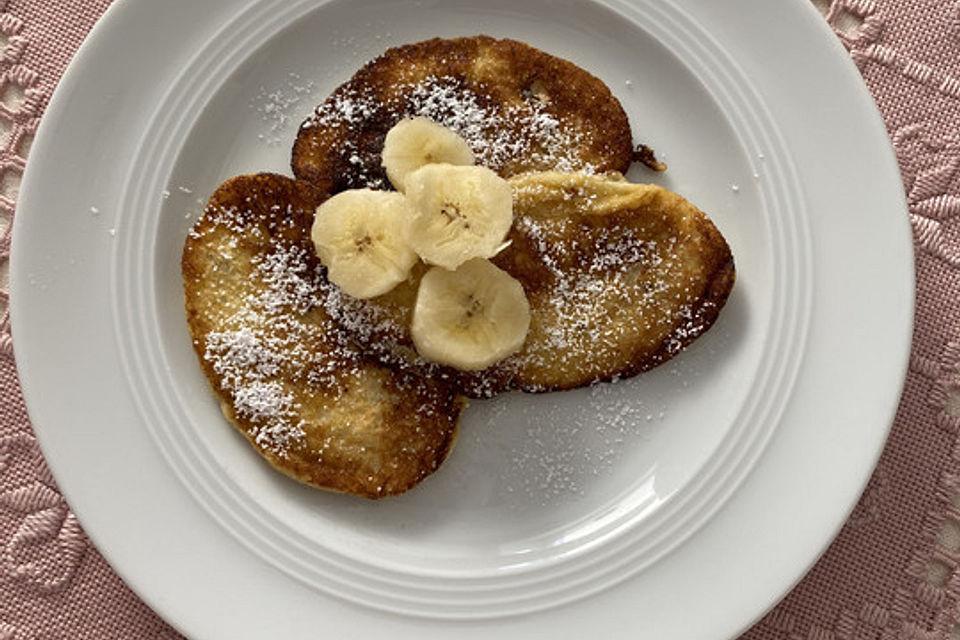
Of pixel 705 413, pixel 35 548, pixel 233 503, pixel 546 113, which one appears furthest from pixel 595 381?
pixel 35 548

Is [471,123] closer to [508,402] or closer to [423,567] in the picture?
[508,402]

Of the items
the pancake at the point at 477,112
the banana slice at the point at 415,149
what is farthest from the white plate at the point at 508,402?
the banana slice at the point at 415,149

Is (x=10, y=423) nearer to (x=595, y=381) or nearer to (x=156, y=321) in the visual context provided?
(x=156, y=321)

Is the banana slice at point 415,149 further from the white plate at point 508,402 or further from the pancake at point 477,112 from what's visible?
the white plate at point 508,402

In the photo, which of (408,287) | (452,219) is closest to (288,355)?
(408,287)

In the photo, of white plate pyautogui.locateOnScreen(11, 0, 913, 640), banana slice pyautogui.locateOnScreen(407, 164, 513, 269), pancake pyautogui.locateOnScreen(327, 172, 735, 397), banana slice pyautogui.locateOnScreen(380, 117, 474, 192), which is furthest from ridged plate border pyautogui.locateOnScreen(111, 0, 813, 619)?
banana slice pyautogui.locateOnScreen(407, 164, 513, 269)

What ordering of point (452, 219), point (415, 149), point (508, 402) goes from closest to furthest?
1. point (452, 219)
2. point (415, 149)
3. point (508, 402)
